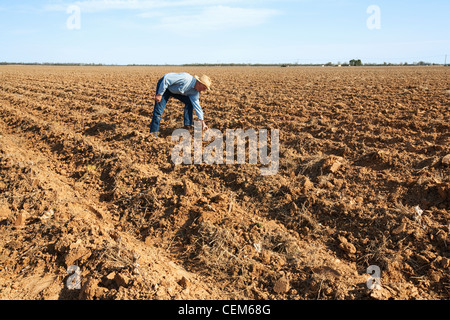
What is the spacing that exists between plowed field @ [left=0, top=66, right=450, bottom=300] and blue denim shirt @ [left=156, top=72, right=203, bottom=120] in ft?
2.98

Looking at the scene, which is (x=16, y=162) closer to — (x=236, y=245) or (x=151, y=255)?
(x=151, y=255)

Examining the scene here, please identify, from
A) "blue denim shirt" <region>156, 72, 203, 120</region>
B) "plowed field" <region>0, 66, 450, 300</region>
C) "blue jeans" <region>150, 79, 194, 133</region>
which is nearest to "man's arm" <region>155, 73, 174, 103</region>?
"blue denim shirt" <region>156, 72, 203, 120</region>

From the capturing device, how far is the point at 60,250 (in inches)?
126

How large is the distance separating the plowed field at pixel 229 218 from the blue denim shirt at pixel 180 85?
91 cm

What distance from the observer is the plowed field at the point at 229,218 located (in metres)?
2.98

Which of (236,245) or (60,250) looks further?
(236,245)

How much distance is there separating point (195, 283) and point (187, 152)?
10.1 ft

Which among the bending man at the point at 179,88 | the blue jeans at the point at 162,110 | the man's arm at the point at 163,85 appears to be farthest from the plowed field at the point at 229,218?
the man's arm at the point at 163,85

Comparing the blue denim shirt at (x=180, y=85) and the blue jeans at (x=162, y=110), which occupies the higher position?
the blue denim shirt at (x=180, y=85)

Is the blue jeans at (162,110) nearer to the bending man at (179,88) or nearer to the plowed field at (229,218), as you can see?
the bending man at (179,88)

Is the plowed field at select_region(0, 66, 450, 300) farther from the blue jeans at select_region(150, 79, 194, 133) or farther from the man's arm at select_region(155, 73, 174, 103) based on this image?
the man's arm at select_region(155, 73, 174, 103)

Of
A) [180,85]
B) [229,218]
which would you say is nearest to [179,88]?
[180,85]

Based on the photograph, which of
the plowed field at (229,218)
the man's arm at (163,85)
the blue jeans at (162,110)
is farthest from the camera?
the blue jeans at (162,110)
